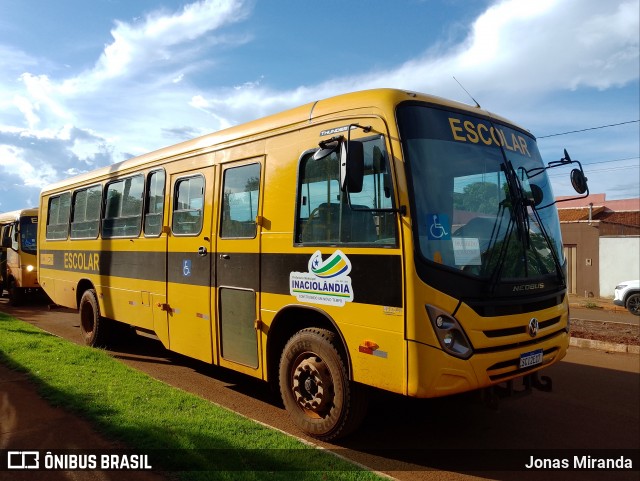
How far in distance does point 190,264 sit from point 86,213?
4029 millimetres

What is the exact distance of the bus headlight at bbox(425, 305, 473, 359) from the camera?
386 cm

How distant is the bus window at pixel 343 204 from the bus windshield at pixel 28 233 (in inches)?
550

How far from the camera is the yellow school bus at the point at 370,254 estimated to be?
3.97 metres

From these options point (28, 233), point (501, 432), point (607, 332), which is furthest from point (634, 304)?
point (28, 233)

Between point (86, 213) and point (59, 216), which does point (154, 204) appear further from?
point (59, 216)

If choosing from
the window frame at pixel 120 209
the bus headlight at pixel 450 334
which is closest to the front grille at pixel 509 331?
the bus headlight at pixel 450 334

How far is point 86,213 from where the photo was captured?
30.7 ft

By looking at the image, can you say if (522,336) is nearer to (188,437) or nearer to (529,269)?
(529,269)

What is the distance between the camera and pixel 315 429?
15.4 ft

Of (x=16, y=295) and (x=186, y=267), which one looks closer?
(x=186, y=267)

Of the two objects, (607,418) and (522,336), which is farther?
(607,418)

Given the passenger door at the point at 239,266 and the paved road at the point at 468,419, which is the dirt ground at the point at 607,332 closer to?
the paved road at the point at 468,419

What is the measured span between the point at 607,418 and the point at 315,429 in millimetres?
3392

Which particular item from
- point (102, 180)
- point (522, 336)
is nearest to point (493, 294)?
point (522, 336)
